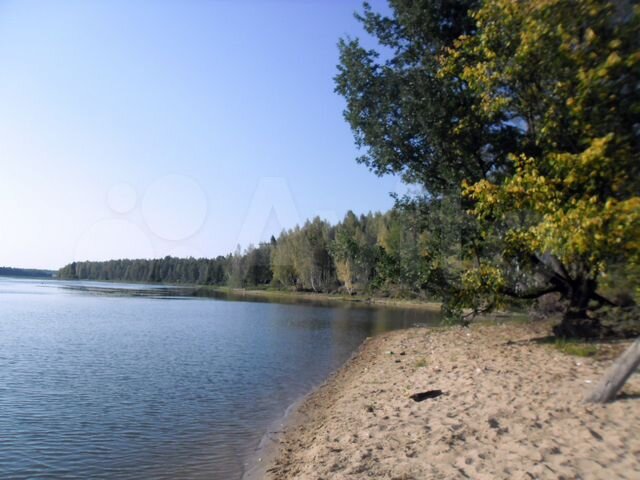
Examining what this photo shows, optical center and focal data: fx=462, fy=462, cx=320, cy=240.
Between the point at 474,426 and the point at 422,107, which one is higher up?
the point at 422,107

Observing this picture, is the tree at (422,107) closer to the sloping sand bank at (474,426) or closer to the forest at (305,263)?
the sloping sand bank at (474,426)

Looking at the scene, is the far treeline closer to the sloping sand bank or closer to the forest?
the sloping sand bank

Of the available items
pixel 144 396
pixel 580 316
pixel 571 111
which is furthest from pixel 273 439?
pixel 580 316

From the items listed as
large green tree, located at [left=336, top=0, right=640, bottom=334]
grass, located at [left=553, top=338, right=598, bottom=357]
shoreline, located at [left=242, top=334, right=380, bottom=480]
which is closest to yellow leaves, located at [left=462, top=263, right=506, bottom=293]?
large green tree, located at [left=336, top=0, right=640, bottom=334]

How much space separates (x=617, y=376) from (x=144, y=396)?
38.4 feet

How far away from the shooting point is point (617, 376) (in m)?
7.19

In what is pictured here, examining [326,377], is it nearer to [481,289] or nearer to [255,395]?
[255,395]

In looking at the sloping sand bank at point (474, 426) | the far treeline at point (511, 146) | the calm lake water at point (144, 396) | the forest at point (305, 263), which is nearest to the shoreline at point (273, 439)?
the sloping sand bank at point (474, 426)

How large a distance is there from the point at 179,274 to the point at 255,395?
146m

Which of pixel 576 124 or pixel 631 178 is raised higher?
pixel 576 124

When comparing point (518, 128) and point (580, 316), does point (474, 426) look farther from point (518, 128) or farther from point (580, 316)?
point (518, 128)

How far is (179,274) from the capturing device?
15238 centimetres

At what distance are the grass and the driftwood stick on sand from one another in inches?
164

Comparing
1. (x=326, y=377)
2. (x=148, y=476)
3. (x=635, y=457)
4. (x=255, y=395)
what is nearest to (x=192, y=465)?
(x=148, y=476)
